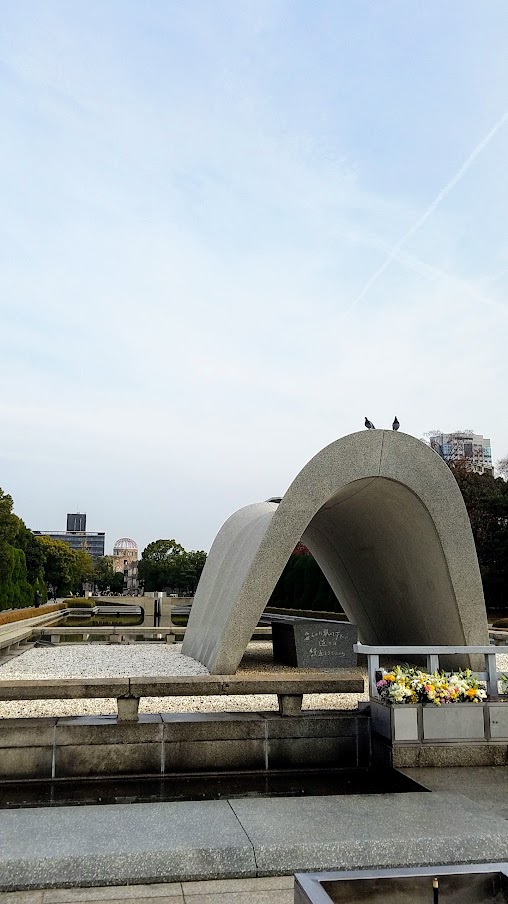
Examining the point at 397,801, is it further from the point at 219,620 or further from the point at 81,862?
the point at 219,620

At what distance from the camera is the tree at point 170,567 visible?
78875 mm

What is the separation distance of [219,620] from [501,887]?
9052mm

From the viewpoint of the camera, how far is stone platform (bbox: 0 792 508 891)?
428 cm

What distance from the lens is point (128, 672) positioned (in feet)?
39.5

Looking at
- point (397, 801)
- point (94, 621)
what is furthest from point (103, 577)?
point (397, 801)

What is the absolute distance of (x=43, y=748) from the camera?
22.0 feet

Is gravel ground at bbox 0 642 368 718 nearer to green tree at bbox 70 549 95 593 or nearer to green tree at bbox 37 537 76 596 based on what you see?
green tree at bbox 37 537 76 596

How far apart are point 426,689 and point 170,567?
76.2 metres

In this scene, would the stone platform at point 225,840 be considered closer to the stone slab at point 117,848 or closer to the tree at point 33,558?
the stone slab at point 117,848

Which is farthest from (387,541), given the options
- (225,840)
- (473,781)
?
(225,840)

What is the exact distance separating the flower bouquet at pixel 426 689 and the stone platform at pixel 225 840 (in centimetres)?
147

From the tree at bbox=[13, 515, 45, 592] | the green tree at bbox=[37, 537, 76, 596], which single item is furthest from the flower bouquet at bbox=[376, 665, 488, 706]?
the green tree at bbox=[37, 537, 76, 596]

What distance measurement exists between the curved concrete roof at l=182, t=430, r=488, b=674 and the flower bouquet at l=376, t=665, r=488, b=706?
3.55m

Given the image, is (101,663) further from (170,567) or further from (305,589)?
(170,567)
